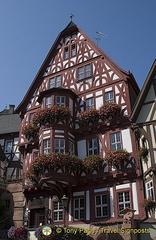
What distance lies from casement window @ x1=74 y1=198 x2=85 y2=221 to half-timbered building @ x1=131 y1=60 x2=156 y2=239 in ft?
14.3

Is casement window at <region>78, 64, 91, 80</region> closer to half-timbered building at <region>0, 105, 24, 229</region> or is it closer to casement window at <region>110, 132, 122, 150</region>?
casement window at <region>110, 132, 122, 150</region>

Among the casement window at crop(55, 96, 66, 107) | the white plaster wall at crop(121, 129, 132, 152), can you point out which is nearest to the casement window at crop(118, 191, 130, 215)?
the white plaster wall at crop(121, 129, 132, 152)

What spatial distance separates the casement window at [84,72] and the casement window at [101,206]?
32.8ft

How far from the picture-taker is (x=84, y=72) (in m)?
23.8

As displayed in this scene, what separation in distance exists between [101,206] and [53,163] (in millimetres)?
4106

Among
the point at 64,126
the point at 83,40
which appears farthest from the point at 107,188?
the point at 83,40

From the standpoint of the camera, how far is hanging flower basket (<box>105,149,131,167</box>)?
715 inches

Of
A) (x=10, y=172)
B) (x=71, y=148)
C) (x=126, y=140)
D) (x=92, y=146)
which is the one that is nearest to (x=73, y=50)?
(x=71, y=148)

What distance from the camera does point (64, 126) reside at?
68.1 feet

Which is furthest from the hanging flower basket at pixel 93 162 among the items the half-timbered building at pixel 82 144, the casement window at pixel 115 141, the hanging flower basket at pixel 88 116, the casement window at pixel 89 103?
the casement window at pixel 89 103

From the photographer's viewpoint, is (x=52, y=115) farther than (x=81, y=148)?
No

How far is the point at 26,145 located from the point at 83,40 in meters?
10.5

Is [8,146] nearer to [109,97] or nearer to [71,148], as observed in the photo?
[71,148]

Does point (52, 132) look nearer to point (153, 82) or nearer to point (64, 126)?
point (64, 126)
